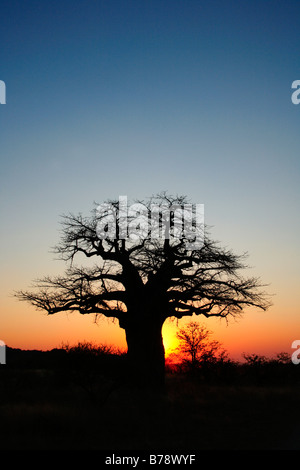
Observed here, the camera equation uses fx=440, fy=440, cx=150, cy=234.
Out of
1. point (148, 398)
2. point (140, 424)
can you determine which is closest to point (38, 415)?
point (140, 424)

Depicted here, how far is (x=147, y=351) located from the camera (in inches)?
584

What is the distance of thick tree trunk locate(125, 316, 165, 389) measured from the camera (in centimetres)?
1446

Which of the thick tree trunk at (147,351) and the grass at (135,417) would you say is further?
the thick tree trunk at (147,351)

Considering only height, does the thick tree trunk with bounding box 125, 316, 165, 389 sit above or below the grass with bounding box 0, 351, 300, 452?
above

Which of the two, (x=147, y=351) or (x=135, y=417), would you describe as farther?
(x=147, y=351)

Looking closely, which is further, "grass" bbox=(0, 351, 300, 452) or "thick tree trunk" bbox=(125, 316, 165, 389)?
"thick tree trunk" bbox=(125, 316, 165, 389)

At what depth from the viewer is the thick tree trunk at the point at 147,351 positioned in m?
14.5

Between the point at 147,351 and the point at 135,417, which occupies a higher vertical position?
the point at 147,351

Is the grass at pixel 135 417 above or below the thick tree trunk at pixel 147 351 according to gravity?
below

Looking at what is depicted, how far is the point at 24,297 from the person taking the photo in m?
15.5

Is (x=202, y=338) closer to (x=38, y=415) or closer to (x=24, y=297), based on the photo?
(x=24, y=297)
